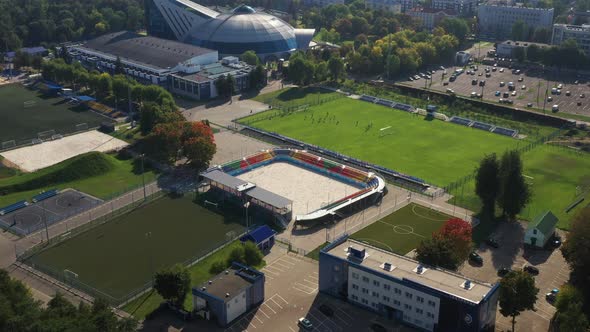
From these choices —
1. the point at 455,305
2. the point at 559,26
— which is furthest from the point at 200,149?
the point at 559,26

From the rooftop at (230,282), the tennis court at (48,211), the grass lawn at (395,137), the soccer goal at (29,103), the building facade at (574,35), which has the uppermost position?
the building facade at (574,35)

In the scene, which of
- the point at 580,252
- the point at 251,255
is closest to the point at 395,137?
the point at 580,252

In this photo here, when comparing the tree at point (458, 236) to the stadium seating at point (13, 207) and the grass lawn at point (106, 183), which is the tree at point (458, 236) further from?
the stadium seating at point (13, 207)

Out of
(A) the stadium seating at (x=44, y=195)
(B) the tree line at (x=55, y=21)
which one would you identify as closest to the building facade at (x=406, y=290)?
(A) the stadium seating at (x=44, y=195)

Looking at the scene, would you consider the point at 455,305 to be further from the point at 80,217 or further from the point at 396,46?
the point at 396,46

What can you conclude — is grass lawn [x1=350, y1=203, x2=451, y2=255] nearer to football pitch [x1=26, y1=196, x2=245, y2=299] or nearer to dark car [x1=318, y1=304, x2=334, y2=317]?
dark car [x1=318, y1=304, x2=334, y2=317]

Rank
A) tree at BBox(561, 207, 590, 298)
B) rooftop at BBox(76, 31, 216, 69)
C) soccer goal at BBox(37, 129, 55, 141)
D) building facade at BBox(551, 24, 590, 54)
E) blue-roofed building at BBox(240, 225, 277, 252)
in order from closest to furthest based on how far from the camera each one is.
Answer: tree at BBox(561, 207, 590, 298), blue-roofed building at BBox(240, 225, 277, 252), soccer goal at BBox(37, 129, 55, 141), rooftop at BBox(76, 31, 216, 69), building facade at BBox(551, 24, 590, 54)

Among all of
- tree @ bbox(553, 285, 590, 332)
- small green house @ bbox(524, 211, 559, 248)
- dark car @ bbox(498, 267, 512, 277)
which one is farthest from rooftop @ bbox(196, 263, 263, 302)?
small green house @ bbox(524, 211, 559, 248)
